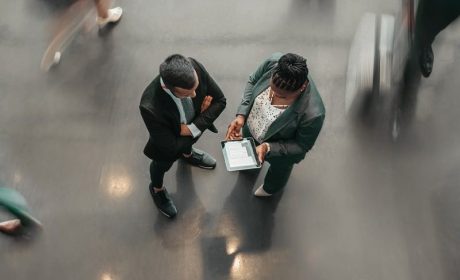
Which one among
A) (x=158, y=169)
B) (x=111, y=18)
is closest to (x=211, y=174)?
(x=158, y=169)

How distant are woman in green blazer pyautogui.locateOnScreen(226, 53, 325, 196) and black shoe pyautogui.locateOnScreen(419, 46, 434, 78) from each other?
85.7 inches

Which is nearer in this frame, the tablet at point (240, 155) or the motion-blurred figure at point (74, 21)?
the tablet at point (240, 155)

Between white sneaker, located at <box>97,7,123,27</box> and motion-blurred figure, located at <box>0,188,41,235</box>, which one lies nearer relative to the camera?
motion-blurred figure, located at <box>0,188,41,235</box>

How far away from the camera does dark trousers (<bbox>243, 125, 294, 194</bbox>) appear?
3093 millimetres

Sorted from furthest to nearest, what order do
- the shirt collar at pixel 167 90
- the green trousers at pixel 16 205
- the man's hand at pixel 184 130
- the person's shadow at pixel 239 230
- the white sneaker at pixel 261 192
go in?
1. the white sneaker at pixel 261 192
2. the person's shadow at pixel 239 230
3. the green trousers at pixel 16 205
4. the man's hand at pixel 184 130
5. the shirt collar at pixel 167 90

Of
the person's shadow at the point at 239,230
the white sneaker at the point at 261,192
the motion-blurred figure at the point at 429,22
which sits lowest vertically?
the person's shadow at the point at 239,230

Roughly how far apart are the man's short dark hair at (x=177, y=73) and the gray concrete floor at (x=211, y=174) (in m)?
1.68

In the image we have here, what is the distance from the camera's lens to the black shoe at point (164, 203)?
3676 millimetres

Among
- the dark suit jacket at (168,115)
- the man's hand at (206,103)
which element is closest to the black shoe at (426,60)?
the dark suit jacket at (168,115)

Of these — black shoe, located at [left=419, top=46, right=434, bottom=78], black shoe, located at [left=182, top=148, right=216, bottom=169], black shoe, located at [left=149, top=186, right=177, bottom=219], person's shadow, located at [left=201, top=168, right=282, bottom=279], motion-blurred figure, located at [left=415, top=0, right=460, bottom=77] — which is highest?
motion-blurred figure, located at [left=415, top=0, right=460, bottom=77]

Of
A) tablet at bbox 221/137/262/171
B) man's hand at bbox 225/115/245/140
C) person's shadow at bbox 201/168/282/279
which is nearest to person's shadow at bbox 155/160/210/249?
person's shadow at bbox 201/168/282/279

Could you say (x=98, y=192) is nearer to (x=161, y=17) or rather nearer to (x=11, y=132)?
(x=11, y=132)

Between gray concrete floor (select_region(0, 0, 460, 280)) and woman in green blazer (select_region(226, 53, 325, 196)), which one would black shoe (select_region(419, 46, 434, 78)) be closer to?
gray concrete floor (select_region(0, 0, 460, 280))

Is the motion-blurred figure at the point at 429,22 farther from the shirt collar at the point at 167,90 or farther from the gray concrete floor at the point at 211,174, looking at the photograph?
the shirt collar at the point at 167,90
